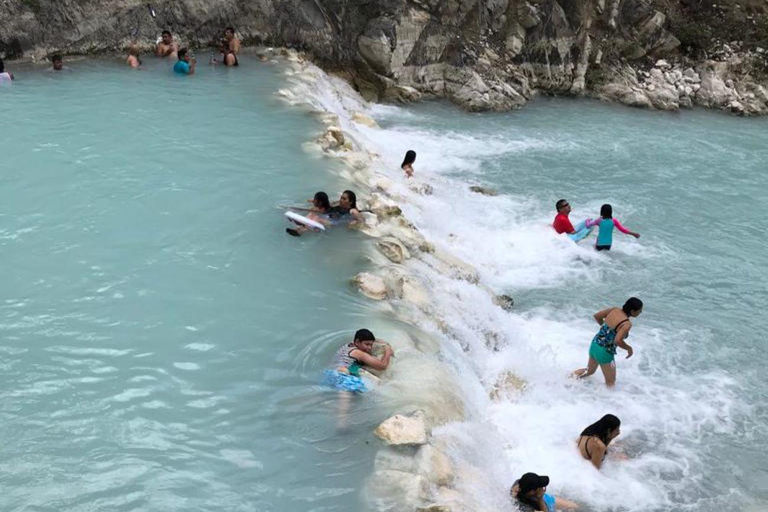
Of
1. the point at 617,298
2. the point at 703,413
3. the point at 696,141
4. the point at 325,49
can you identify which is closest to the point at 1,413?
the point at 703,413

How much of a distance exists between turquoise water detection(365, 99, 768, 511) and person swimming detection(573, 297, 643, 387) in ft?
0.89

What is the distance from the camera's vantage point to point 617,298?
1036 centimetres

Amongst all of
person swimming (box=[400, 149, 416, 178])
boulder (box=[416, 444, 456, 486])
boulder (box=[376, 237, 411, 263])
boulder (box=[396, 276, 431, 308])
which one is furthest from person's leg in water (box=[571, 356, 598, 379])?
person swimming (box=[400, 149, 416, 178])

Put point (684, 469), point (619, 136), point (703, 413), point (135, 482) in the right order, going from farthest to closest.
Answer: point (619, 136) → point (703, 413) → point (684, 469) → point (135, 482)

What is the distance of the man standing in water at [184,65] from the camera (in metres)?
16.2

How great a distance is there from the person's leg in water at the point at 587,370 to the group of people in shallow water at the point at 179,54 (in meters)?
12.3

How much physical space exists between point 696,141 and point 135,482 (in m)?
18.7

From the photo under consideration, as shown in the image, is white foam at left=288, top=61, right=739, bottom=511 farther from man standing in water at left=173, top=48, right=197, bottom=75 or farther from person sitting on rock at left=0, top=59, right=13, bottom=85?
person sitting on rock at left=0, top=59, right=13, bottom=85

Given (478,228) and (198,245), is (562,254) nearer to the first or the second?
(478,228)

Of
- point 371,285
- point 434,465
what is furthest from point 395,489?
point 371,285

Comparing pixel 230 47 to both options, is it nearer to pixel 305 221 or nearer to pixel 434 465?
pixel 305 221

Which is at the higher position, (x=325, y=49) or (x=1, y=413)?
(x=325, y=49)

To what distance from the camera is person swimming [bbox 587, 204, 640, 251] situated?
1148 centimetres

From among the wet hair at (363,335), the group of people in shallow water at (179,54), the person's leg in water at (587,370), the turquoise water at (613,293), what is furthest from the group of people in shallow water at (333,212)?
the group of people in shallow water at (179,54)
